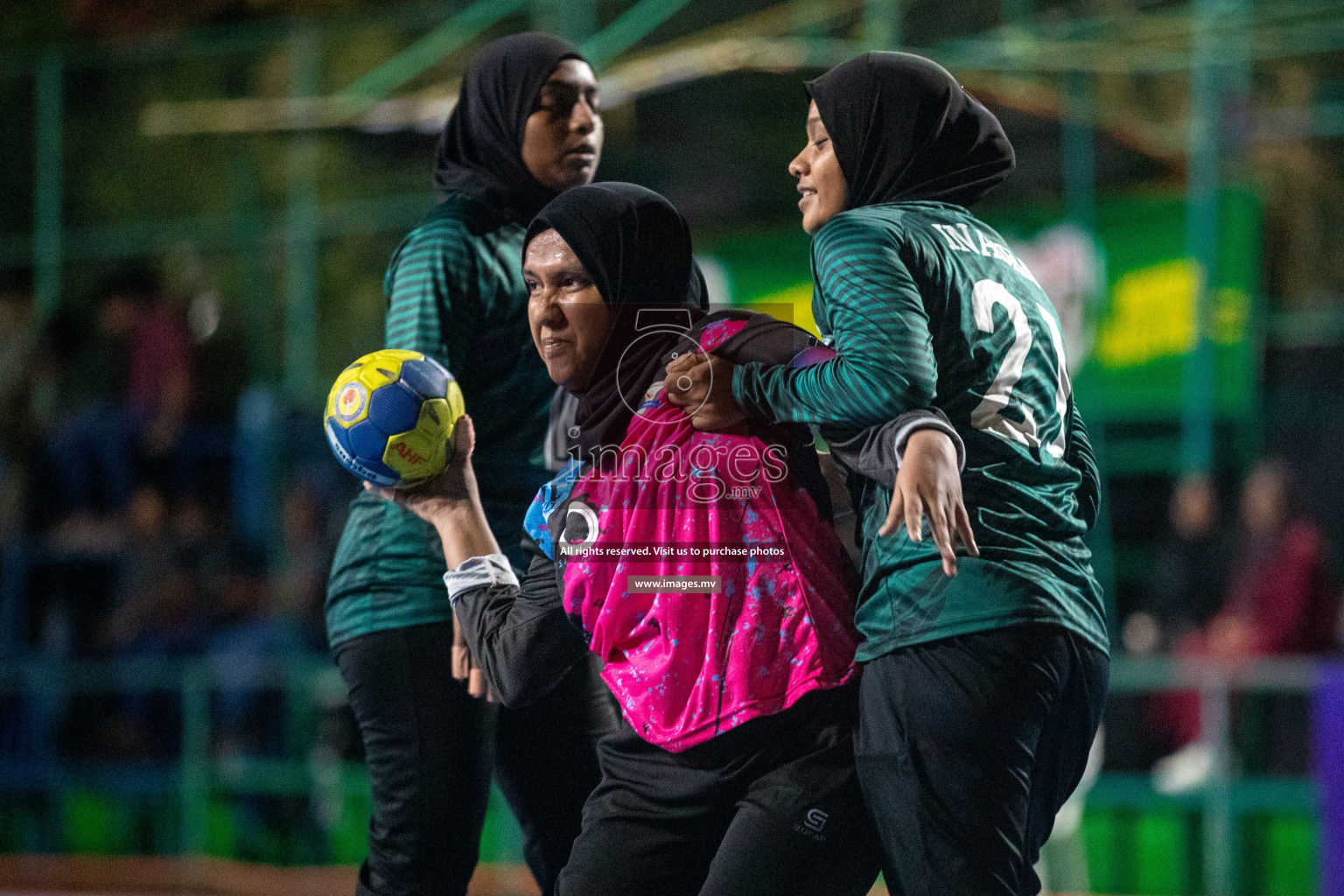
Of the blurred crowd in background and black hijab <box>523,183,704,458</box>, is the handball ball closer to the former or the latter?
black hijab <box>523,183,704,458</box>

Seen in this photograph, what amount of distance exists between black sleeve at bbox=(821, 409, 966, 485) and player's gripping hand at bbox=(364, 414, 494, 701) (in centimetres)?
64

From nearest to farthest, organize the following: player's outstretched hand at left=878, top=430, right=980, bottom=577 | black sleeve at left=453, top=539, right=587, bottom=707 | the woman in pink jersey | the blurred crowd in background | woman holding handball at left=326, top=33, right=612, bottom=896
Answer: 1. player's outstretched hand at left=878, top=430, right=980, bottom=577
2. the woman in pink jersey
3. black sleeve at left=453, top=539, right=587, bottom=707
4. woman holding handball at left=326, top=33, right=612, bottom=896
5. the blurred crowd in background

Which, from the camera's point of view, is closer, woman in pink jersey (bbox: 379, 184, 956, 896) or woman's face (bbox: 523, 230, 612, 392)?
woman in pink jersey (bbox: 379, 184, 956, 896)

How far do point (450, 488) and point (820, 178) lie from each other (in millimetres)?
756

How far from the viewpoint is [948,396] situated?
2.17 m

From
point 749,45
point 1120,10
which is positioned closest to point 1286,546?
point 1120,10

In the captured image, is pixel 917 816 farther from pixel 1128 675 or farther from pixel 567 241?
pixel 1128 675

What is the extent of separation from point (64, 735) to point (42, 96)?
12.1ft

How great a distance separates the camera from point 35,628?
298 inches

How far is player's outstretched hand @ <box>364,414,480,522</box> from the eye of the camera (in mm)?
2541

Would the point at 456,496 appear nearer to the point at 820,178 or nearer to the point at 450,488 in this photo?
the point at 450,488

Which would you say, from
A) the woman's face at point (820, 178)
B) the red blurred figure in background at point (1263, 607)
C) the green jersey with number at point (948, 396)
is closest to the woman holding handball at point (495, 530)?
the woman's face at point (820, 178)

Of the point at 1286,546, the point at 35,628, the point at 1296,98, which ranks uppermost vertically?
the point at 1296,98

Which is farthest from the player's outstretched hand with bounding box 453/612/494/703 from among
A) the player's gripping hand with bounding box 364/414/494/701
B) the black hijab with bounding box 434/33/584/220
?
the black hijab with bounding box 434/33/584/220
